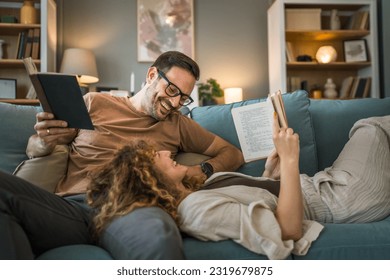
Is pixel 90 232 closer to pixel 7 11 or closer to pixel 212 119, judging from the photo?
pixel 212 119

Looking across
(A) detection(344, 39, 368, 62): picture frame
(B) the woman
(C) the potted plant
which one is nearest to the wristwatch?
(B) the woman

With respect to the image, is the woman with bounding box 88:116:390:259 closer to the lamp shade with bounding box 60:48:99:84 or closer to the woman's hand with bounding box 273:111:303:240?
the woman's hand with bounding box 273:111:303:240

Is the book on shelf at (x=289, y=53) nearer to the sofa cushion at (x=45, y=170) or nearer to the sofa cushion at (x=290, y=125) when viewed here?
the sofa cushion at (x=290, y=125)

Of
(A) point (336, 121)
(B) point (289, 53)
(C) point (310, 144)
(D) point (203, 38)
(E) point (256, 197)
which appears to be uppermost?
(D) point (203, 38)

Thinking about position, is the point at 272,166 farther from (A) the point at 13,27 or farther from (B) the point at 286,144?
(A) the point at 13,27

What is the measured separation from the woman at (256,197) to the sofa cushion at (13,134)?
1.94 feet

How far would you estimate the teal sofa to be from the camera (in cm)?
104

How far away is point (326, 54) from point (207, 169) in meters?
2.65

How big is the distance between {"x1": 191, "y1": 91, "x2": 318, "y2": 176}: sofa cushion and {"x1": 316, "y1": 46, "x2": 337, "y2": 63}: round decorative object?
84.7 inches

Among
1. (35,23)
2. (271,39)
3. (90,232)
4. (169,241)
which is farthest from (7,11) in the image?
(169,241)

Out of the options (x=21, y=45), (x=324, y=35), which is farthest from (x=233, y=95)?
(x=21, y=45)

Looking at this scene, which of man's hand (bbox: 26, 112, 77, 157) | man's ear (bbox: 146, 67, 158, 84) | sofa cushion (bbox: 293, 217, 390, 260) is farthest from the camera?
man's ear (bbox: 146, 67, 158, 84)

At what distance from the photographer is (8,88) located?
3469mm
